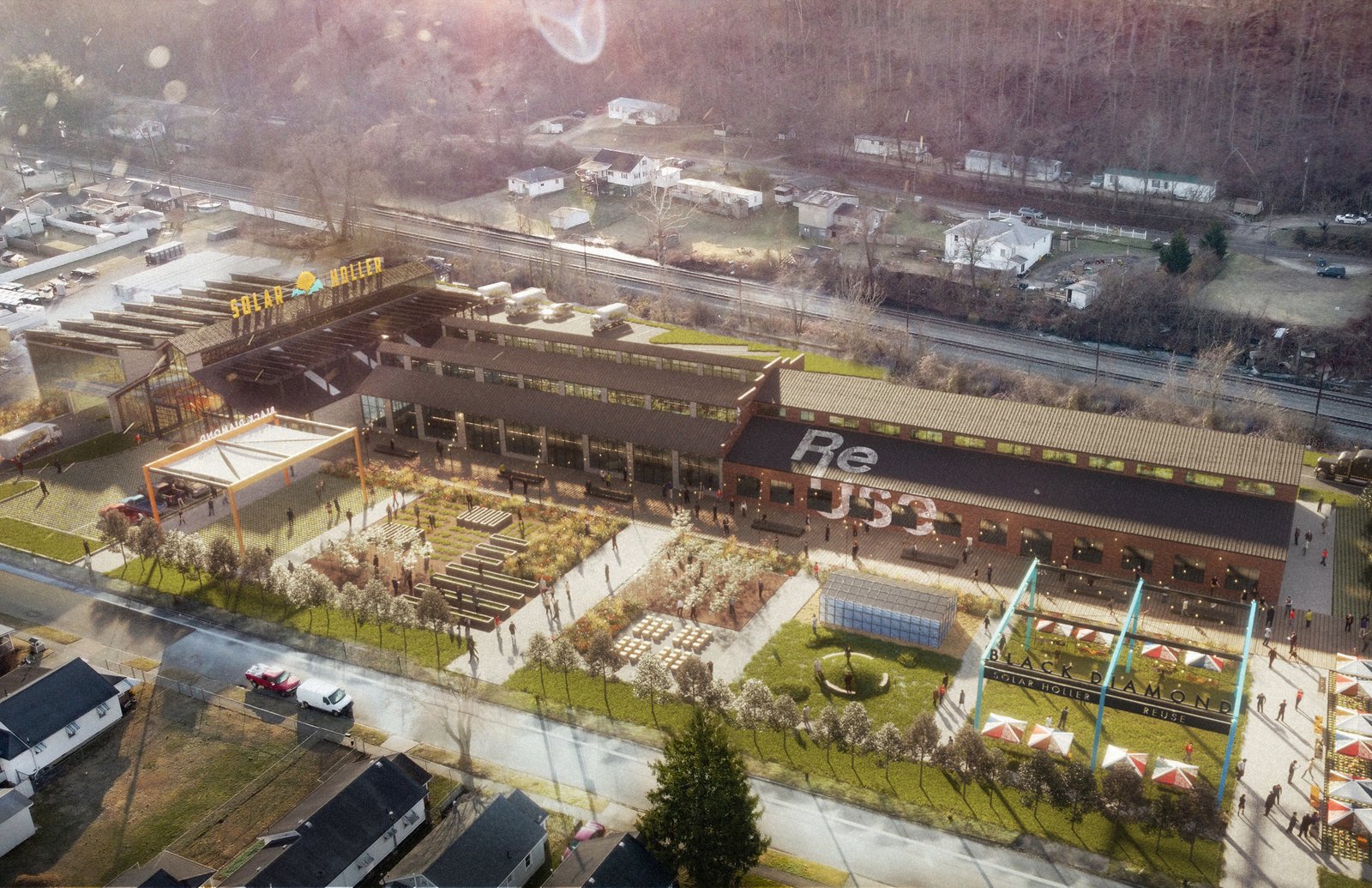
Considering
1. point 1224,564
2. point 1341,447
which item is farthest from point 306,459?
point 1341,447

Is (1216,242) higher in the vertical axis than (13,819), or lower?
higher

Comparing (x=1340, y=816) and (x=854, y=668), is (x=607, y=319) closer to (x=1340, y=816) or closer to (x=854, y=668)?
(x=854, y=668)

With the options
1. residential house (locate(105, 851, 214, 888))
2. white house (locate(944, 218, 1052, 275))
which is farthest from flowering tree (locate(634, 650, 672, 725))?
white house (locate(944, 218, 1052, 275))

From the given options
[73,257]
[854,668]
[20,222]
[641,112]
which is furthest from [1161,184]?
[20,222]

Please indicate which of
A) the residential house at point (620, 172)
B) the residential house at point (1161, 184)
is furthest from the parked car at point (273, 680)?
the residential house at point (1161, 184)

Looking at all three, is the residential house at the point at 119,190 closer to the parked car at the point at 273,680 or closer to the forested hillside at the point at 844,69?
the forested hillside at the point at 844,69

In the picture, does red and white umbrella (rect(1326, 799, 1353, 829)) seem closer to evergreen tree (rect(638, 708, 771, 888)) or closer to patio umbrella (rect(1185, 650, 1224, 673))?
patio umbrella (rect(1185, 650, 1224, 673))

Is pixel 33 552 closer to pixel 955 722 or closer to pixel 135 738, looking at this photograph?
pixel 135 738
